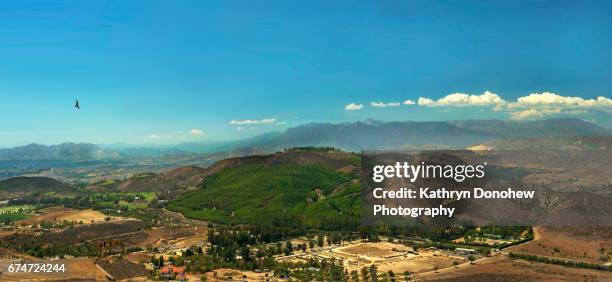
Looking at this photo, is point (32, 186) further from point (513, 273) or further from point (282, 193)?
point (513, 273)

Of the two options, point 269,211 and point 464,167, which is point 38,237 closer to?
point 269,211

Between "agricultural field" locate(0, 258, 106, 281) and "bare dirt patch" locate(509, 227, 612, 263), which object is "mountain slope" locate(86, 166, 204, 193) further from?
"bare dirt patch" locate(509, 227, 612, 263)

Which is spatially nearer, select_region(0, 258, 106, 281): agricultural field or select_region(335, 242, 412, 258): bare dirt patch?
select_region(0, 258, 106, 281): agricultural field

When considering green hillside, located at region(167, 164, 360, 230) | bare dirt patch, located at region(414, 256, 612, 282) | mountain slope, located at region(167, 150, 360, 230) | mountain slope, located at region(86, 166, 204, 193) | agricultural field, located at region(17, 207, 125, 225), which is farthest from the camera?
mountain slope, located at region(86, 166, 204, 193)

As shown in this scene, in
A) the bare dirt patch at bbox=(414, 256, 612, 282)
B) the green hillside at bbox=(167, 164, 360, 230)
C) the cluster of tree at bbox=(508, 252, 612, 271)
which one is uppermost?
the green hillside at bbox=(167, 164, 360, 230)

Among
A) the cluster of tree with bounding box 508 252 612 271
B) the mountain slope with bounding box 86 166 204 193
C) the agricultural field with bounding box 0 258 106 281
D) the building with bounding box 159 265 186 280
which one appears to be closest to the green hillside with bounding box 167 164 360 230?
the mountain slope with bounding box 86 166 204 193

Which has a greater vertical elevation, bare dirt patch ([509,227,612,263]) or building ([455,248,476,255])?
bare dirt patch ([509,227,612,263])

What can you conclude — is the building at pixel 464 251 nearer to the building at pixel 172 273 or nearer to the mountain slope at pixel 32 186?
the building at pixel 172 273

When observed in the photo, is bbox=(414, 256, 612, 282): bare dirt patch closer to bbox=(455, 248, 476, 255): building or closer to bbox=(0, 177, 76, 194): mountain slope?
bbox=(455, 248, 476, 255): building

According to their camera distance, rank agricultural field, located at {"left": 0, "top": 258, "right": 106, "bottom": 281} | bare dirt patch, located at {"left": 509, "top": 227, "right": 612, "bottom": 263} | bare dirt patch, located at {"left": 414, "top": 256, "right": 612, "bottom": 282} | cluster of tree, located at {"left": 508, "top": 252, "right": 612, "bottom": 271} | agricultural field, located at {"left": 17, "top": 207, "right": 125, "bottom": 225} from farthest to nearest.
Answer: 1. agricultural field, located at {"left": 17, "top": 207, "right": 125, "bottom": 225}
2. bare dirt patch, located at {"left": 509, "top": 227, "right": 612, "bottom": 263}
3. cluster of tree, located at {"left": 508, "top": 252, "right": 612, "bottom": 271}
4. bare dirt patch, located at {"left": 414, "top": 256, "right": 612, "bottom": 282}
5. agricultural field, located at {"left": 0, "top": 258, "right": 106, "bottom": 281}
